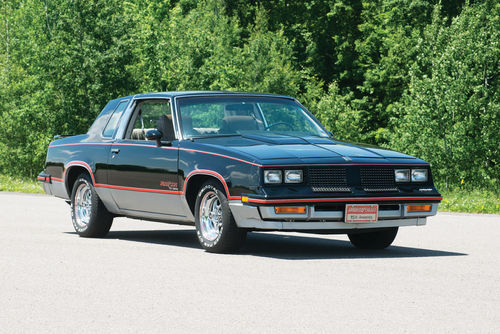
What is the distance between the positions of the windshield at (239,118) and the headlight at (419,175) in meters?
1.45

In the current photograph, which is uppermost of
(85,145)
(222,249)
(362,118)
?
(85,145)

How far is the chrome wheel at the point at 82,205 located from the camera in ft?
39.1

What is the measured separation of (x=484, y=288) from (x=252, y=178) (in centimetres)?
268

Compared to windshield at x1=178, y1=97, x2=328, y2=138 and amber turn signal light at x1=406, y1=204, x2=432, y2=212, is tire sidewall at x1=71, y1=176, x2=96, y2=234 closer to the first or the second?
windshield at x1=178, y1=97, x2=328, y2=138

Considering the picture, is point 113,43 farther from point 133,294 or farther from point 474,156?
point 133,294

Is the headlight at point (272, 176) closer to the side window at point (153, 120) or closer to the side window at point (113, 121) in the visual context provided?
the side window at point (153, 120)

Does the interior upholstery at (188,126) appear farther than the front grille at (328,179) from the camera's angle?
Yes

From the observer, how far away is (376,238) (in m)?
10.5

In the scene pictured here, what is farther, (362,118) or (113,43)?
(362,118)

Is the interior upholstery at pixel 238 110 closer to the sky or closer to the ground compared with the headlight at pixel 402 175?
closer to the sky

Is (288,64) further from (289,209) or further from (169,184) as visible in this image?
(289,209)

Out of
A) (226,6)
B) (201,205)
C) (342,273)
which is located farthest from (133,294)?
(226,6)

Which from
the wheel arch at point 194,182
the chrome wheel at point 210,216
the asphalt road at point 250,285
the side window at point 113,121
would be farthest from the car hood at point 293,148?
the side window at point 113,121

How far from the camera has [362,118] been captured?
5284 centimetres
